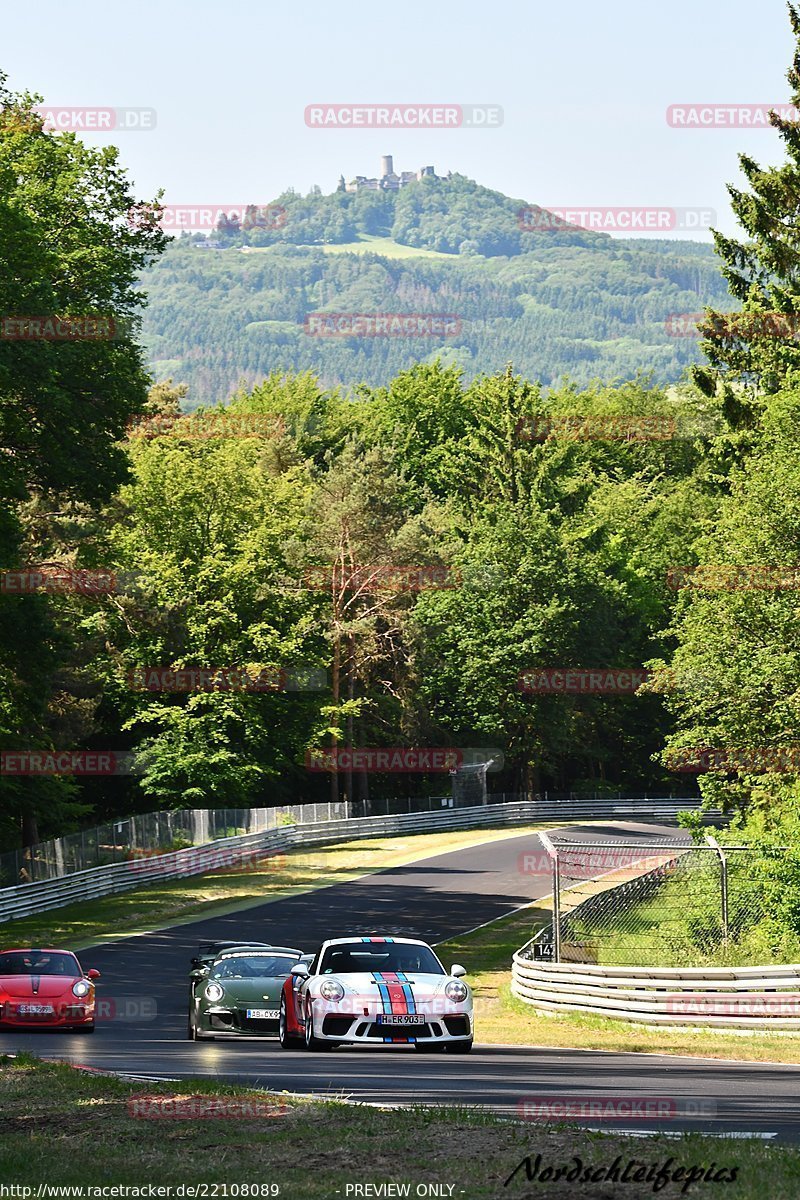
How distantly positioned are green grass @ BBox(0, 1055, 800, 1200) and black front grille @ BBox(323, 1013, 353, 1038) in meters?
5.57

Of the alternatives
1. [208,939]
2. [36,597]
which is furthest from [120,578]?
[208,939]

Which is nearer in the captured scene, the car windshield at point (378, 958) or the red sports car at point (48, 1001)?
the car windshield at point (378, 958)

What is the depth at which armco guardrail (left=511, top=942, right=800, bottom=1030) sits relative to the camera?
64.0ft

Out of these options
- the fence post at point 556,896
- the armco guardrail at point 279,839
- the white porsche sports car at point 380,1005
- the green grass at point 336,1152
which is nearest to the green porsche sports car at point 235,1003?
the white porsche sports car at point 380,1005

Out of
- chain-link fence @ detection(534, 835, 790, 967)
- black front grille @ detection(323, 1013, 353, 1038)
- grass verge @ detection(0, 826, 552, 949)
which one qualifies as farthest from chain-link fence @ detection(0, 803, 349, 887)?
black front grille @ detection(323, 1013, 353, 1038)

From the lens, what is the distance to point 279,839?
5962cm

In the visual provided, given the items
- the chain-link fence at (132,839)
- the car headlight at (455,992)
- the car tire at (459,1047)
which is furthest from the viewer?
the chain-link fence at (132,839)

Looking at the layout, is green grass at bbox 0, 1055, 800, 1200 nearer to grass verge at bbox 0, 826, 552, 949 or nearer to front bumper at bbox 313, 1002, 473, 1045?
front bumper at bbox 313, 1002, 473, 1045

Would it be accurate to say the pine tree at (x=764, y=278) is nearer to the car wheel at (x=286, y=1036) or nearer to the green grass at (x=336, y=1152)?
the car wheel at (x=286, y=1036)

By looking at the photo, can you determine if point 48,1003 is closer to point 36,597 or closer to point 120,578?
point 36,597

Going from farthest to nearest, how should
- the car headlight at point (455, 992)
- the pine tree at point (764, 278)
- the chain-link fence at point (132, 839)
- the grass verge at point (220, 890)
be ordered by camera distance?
the pine tree at point (764, 278), the chain-link fence at point (132, 839), the grass verge at point (220, 890), the car headlight at point (455, 992)

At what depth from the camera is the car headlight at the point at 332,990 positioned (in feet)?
55.4

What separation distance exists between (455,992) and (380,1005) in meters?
0.86

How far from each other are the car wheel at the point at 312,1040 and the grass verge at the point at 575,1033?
4.41m
